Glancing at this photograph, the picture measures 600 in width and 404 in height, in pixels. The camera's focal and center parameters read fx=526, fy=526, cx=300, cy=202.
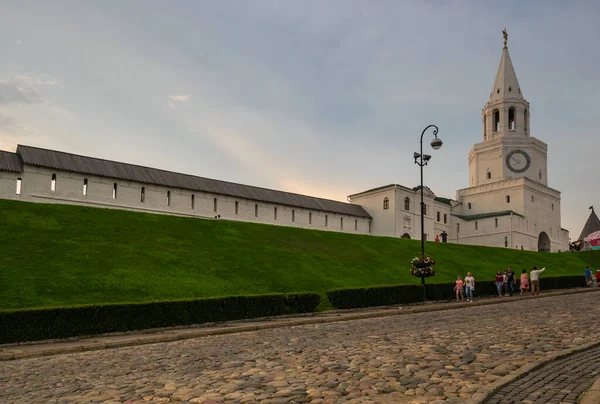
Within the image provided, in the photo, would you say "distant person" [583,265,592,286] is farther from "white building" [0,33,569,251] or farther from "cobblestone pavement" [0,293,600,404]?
"white building" [0,33,569,251]

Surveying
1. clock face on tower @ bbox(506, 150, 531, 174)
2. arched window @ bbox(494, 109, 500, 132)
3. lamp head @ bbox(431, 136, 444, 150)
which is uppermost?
arched window @ bbox(494, 109, 500, 132)

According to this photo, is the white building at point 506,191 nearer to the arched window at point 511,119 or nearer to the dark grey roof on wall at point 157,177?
the arched window at point 511,119

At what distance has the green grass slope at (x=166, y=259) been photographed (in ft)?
75.1

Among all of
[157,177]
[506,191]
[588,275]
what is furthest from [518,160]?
[157,177]

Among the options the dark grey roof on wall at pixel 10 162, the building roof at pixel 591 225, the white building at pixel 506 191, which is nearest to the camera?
the dark grey roof on wall at pixel 10 162

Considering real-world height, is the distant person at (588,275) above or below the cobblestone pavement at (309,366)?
below

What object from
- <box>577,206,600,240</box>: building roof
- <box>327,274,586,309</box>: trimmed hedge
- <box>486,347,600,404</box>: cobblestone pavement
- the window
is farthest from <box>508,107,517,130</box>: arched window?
<box>486,347,600,404</box>: cobblestone pavement

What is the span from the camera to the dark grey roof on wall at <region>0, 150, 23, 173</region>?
143 feet

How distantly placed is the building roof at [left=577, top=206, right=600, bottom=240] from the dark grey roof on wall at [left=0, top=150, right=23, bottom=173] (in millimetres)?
101552

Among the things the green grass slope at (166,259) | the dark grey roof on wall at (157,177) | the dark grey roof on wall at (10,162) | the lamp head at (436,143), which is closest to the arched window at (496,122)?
the dark grey roof on wall at (157,177)

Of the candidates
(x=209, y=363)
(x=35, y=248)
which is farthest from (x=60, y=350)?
(x=35, y=248)

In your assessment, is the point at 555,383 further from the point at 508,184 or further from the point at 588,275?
the point at 508,184

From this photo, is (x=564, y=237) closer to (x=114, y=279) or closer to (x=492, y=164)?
(x=492, y=164)

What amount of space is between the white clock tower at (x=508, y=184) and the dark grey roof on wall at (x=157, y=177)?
97.6ft
